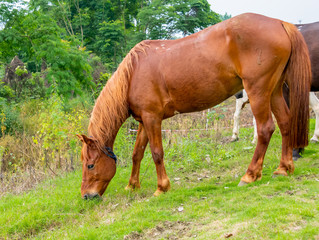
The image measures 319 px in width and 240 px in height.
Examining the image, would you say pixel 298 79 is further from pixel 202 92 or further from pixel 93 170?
pixel 93 170

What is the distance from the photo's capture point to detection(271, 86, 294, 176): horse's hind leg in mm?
4172

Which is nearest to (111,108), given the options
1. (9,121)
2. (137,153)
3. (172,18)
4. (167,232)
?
(137,153)

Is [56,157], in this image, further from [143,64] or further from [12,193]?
[143,64]

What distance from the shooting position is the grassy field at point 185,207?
2.79m

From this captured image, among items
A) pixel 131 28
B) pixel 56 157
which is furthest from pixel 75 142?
pixel 131 28

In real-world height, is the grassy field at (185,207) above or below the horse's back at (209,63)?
below

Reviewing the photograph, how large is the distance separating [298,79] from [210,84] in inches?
45.8

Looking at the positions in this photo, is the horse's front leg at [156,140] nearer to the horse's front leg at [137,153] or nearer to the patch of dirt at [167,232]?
the horse's front leg at [137,153]

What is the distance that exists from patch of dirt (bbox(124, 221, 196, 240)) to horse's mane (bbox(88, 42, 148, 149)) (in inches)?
61.3

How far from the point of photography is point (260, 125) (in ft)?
13.0

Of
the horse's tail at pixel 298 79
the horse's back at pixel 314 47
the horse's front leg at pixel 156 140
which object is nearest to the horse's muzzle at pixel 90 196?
the horse's front leg at pixel 156 140

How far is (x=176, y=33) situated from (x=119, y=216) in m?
23.1

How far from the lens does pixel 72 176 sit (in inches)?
230

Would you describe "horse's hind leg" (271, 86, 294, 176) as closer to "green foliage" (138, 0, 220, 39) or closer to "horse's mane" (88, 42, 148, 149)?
"horse's mane" (88, 42, 148, 149)
